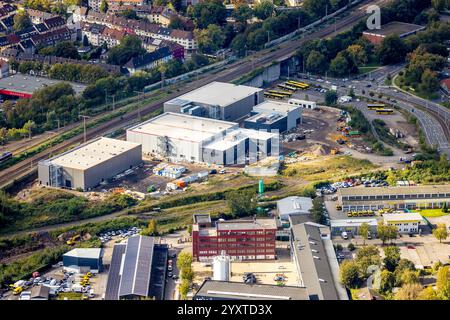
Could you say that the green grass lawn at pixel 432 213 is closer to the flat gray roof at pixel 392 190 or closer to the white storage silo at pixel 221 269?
the flat gray roof at pixel 392 190

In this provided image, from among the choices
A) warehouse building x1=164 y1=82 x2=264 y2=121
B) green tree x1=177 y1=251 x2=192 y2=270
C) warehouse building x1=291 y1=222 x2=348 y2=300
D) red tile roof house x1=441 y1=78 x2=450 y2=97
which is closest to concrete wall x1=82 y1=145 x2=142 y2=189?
warehouse building x1=164 y1=82 x2=264 y2=121

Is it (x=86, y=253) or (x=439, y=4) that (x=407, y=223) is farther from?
(x=439, y=4)

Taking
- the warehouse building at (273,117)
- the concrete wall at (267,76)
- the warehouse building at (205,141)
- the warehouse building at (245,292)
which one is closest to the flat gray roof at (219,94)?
the warehouse building at (273,117)

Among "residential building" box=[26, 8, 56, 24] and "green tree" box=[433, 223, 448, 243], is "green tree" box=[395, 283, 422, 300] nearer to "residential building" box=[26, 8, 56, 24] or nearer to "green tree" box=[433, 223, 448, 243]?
"green tree" box=[433, 223, 448, 243]

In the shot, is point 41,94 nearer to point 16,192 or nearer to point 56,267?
point 16,192

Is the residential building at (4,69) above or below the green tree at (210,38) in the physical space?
below

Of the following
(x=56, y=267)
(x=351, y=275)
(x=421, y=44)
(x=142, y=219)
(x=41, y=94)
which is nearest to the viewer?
(x=351, y=275)
